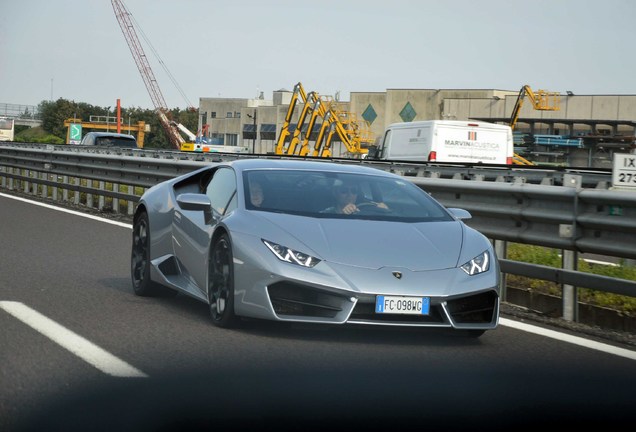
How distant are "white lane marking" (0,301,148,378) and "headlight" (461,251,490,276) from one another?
88.0 inches

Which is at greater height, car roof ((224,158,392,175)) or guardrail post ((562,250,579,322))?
car roof ((224,158,392,175))

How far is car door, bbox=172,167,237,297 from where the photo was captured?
825 centimetres

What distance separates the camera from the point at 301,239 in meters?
7.37

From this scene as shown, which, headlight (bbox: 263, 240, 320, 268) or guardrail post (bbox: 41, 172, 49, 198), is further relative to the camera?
guardrail post (bbox: 41, 172, 49, 198)

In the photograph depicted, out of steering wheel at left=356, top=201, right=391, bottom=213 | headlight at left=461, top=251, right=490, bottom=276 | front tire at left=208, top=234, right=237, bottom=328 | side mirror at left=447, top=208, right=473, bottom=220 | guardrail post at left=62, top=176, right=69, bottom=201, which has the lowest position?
guardrail post at left=62, top=176, right=69, bottom=201

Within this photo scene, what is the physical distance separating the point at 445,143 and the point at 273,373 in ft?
78.7

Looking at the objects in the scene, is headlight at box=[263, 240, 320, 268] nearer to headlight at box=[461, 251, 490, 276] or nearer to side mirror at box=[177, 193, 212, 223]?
headlight at box=[461, 251, 490, 276]

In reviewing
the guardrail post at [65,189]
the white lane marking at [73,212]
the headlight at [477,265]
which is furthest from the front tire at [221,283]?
the guardrail post at [65,189]

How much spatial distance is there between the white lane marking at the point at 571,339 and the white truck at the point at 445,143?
2047 centimetres

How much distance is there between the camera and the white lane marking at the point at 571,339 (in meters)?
7.52

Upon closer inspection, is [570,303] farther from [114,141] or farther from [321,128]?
[321,128]

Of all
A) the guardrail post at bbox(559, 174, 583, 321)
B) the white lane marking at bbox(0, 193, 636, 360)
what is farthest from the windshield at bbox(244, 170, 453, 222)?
the guardrail post at bbox(559, 174, 583, 321)

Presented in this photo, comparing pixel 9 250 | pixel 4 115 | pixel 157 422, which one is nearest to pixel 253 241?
pixel 157 422

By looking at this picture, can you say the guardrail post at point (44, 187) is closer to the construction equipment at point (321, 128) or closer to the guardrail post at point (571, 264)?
the guardrail post at point (571, 264)
